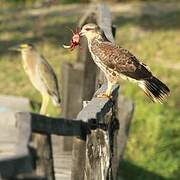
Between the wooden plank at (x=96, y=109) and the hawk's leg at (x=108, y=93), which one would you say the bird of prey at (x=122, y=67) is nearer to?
the hawk's leg at (x=108, y=93)

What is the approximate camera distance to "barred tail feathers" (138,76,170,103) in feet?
16.2

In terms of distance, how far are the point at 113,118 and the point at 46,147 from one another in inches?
64.8

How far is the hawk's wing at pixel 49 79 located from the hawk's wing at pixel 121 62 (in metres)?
2.80

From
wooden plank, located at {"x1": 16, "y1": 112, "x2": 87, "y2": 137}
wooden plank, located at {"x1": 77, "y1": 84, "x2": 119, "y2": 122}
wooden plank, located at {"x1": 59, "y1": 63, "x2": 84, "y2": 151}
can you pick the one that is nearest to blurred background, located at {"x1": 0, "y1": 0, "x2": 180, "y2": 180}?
wooden plank, located at {"x1": 59, "y1": 63, "x2": 84, "y2": 151}

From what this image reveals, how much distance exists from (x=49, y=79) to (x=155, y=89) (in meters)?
3.16

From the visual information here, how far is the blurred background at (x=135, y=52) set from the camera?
9.38m

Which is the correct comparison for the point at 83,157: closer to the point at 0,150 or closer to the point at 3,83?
the point at 0,150

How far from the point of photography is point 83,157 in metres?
3.91

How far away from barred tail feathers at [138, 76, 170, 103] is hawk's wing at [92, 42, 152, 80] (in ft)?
0.14

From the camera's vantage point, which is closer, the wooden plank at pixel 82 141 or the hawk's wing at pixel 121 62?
the wooden plank at pixel 82 141

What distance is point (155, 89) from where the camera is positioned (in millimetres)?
5016

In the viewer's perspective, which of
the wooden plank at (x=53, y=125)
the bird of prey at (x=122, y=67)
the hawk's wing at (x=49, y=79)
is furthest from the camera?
the hawk's wing at (x=49, y=79)

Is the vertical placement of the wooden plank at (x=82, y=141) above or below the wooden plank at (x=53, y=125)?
below

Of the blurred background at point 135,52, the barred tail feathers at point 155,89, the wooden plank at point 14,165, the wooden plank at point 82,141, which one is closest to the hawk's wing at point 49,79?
the blurred background at point 135,52
